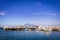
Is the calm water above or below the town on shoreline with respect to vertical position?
below

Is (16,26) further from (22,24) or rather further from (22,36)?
(22,36)

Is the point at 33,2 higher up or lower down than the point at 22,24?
higher up

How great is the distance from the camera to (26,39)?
3611 millimetres

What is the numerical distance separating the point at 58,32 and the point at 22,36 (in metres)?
1.13

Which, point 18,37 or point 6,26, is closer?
point 6,26

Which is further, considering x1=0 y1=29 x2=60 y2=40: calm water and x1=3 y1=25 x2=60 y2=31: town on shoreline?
x1=0 y1=29 x2=60 y2=40: calm water

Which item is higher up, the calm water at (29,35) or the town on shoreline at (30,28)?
the town on shoreline at (30,28)

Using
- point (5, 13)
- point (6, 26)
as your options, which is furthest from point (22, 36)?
point (5, 13)

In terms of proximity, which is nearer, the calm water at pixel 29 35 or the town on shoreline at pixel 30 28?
the town on shoreline at pixel 30 28

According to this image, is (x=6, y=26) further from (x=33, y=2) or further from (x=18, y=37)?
(x=33, y=2)

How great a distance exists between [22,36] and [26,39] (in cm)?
17

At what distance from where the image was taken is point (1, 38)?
346cm

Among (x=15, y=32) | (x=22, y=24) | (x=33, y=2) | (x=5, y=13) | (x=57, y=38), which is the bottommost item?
(x=57, y=38)

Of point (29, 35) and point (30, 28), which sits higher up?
point (30, 28)
